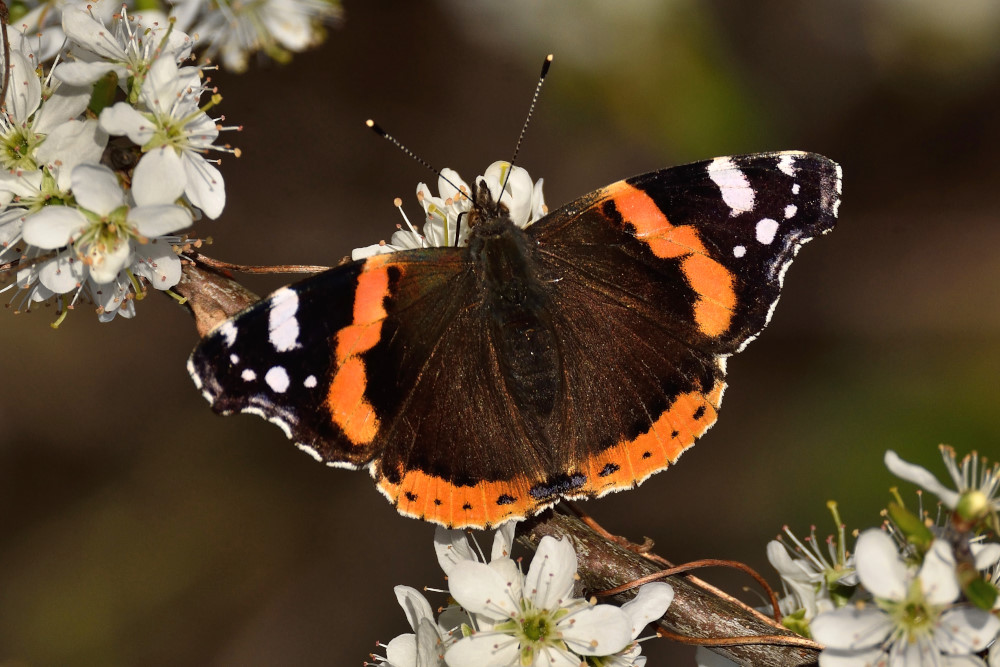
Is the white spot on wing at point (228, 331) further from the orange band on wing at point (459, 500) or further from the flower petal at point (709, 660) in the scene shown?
the flower petal at point (709, 660)

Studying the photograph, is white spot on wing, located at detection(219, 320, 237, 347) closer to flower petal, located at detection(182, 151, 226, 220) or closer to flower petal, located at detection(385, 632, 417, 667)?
flower petal, located at detection(182, 151, 226, 220)

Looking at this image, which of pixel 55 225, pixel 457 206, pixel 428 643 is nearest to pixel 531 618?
pixel 428 643

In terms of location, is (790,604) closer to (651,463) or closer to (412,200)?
(651,463)

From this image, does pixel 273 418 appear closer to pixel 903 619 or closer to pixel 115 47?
pixel 115 47

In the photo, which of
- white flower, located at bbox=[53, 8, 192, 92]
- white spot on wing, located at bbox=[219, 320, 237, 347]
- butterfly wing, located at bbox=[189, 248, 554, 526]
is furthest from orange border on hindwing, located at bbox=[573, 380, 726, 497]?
white flower, located at bbox=[53, 8, 192, 92]

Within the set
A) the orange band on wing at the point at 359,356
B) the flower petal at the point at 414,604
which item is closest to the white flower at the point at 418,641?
the flower petal at the point at 414,604

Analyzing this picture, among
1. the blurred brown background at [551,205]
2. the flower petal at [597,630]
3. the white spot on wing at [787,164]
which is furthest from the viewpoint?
the blurred brown background at [551,205]
